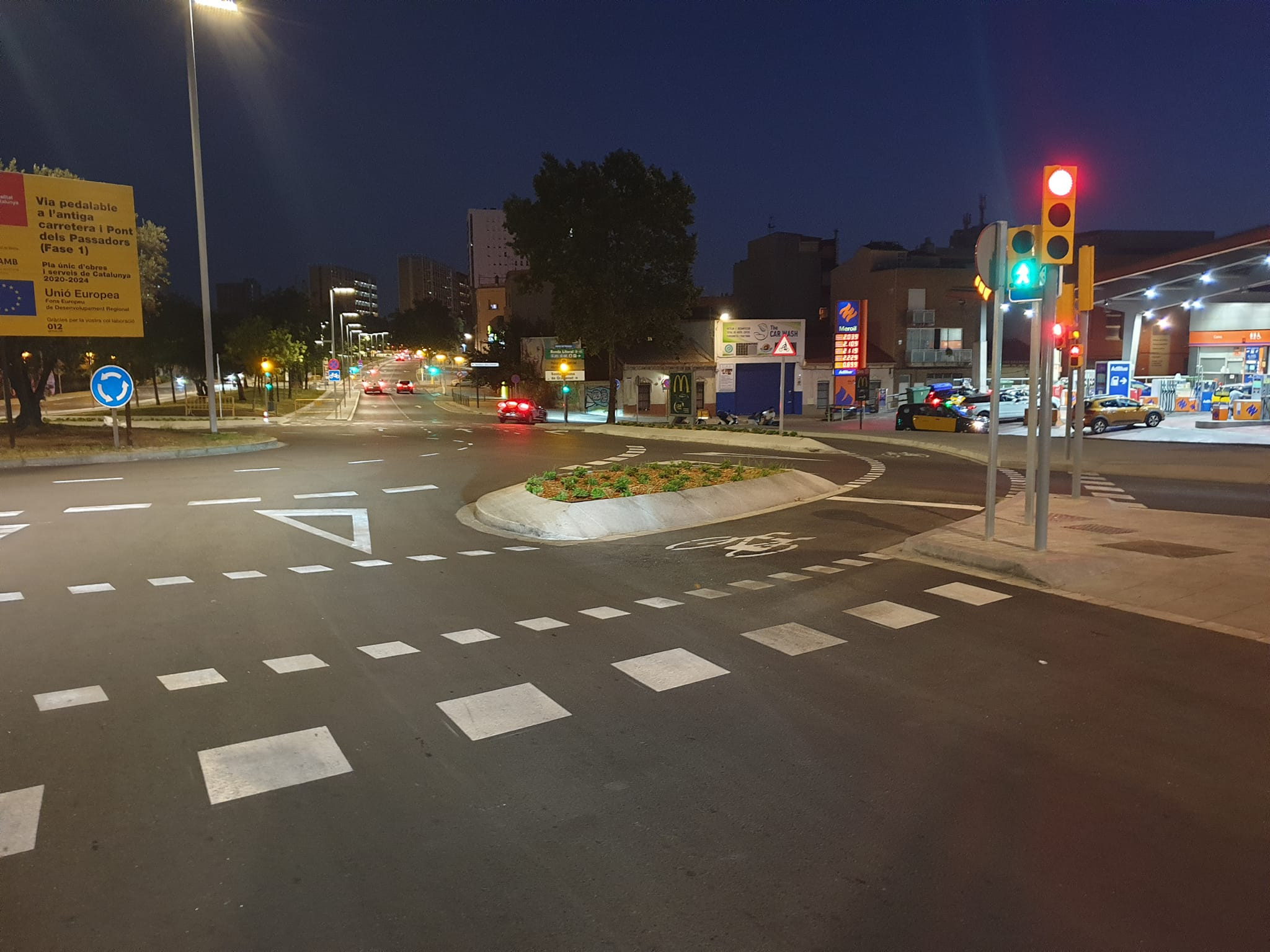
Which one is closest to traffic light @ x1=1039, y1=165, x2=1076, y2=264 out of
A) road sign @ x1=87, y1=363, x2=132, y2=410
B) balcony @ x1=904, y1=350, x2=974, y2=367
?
road sign @ x1=87, y1=363, x2=132, y2=410

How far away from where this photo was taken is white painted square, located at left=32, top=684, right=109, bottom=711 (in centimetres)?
527

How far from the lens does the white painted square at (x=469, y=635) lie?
6.69 meters

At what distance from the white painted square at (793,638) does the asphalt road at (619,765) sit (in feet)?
0.16

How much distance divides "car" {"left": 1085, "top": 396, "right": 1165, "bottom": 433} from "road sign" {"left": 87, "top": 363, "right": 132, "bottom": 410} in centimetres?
3356

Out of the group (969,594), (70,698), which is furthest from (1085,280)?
(70,698)

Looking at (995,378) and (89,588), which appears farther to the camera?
(995,378)

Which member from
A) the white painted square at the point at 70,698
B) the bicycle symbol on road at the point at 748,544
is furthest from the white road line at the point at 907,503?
the white painted square at the point at 70,698

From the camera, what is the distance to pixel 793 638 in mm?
6660

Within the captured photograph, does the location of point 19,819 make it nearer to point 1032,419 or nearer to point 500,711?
point 500,711

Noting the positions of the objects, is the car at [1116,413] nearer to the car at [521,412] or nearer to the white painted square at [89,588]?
the car at [521,412]

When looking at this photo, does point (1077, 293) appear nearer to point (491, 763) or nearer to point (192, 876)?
point (491, 763)

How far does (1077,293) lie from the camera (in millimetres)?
13195

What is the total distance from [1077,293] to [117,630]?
14017mm

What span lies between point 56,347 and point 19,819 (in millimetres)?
32952
